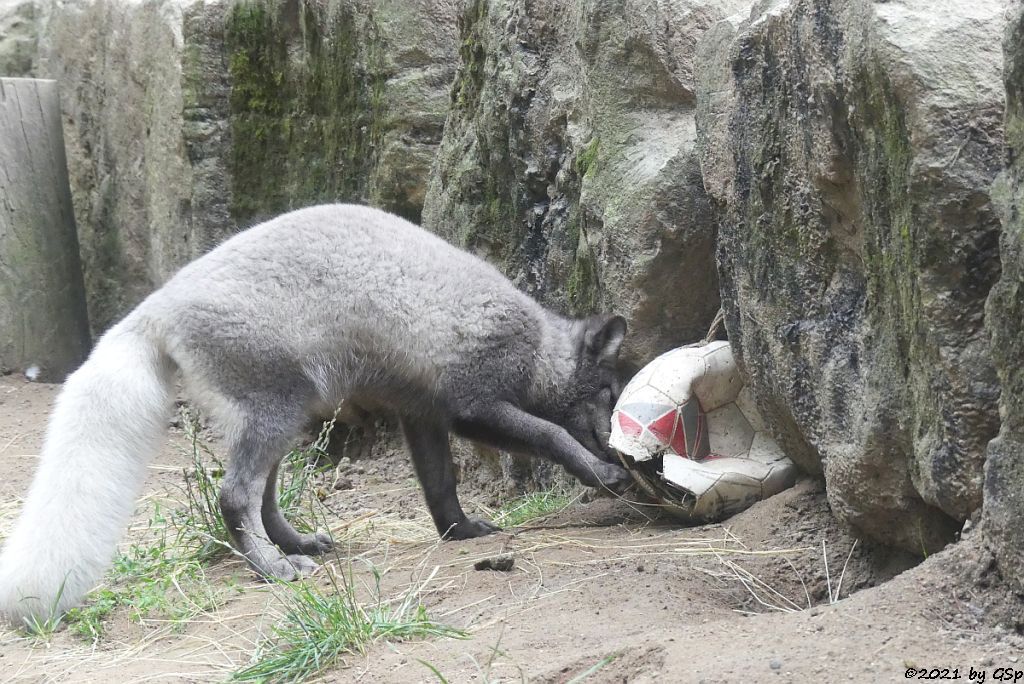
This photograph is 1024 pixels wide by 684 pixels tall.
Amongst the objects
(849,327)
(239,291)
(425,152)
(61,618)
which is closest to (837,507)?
(849,327)

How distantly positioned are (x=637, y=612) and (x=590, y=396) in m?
1.87

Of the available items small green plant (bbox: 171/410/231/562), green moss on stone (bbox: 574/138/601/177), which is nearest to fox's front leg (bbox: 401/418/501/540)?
small green plant (bbox: 171/410/231/562)

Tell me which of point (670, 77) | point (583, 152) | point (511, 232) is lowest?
point (511, 232)

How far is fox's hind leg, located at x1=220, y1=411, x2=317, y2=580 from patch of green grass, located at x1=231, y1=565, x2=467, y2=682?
3.16 ft

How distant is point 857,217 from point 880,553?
103 cm

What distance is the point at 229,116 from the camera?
731 centimetres

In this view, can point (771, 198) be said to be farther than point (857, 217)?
Yes

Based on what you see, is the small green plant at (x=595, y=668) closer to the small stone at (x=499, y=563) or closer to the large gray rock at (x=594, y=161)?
the small stone at (x=499, y=563)

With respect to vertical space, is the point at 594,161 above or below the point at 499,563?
above

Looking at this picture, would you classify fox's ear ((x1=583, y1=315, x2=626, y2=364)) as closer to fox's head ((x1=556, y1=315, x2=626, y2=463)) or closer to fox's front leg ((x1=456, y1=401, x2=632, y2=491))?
fox's head ((x1=556, y1=315, x2=626, y2=463))

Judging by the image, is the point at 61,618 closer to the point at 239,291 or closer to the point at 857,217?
the point at 239,291

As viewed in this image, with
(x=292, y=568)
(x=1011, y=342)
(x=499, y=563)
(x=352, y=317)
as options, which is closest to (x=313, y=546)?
(x=292, y=568)

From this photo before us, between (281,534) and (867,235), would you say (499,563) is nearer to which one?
(281,534)

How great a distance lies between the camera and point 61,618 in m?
3.81
